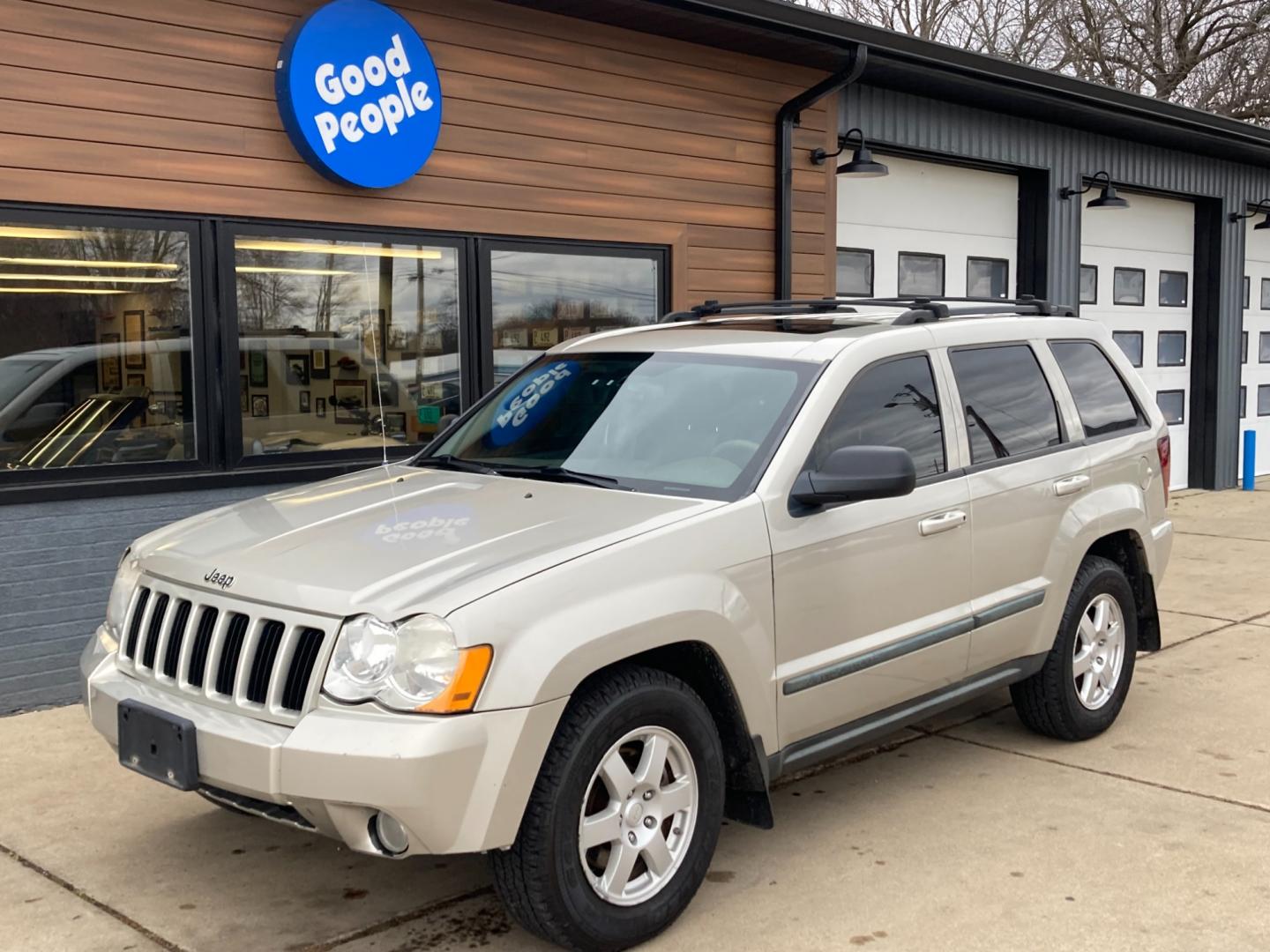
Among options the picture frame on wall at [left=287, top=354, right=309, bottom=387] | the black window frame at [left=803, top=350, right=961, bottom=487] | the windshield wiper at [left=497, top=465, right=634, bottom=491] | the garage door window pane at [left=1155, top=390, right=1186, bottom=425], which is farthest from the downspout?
the garage door window pane at [left=1155, top=390, right=1186, bottom=425]

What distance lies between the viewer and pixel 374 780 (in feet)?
10.6

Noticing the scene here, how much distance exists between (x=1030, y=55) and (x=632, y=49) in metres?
19.7

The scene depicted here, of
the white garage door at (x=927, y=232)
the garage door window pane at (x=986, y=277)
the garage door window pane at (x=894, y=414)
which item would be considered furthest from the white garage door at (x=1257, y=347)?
the garage door window pane at (x=894, y=414)

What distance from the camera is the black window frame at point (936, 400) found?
4453mm

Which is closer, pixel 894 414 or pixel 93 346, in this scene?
pixel 894 414

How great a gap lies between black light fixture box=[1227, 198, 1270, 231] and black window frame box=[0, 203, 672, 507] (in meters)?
10.3

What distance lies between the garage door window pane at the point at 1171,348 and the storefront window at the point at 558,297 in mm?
7870

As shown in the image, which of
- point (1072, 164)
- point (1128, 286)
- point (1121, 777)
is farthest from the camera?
point (1128, 286)

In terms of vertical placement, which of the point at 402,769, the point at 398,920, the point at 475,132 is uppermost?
the point at 475,132

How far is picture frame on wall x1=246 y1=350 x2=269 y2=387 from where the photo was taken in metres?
7.08

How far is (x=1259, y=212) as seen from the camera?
15469 millimetres

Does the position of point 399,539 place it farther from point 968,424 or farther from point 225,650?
point 968,424

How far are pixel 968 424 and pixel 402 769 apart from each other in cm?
269

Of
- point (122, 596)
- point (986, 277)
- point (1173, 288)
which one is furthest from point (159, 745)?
→ point (1173, 288)
